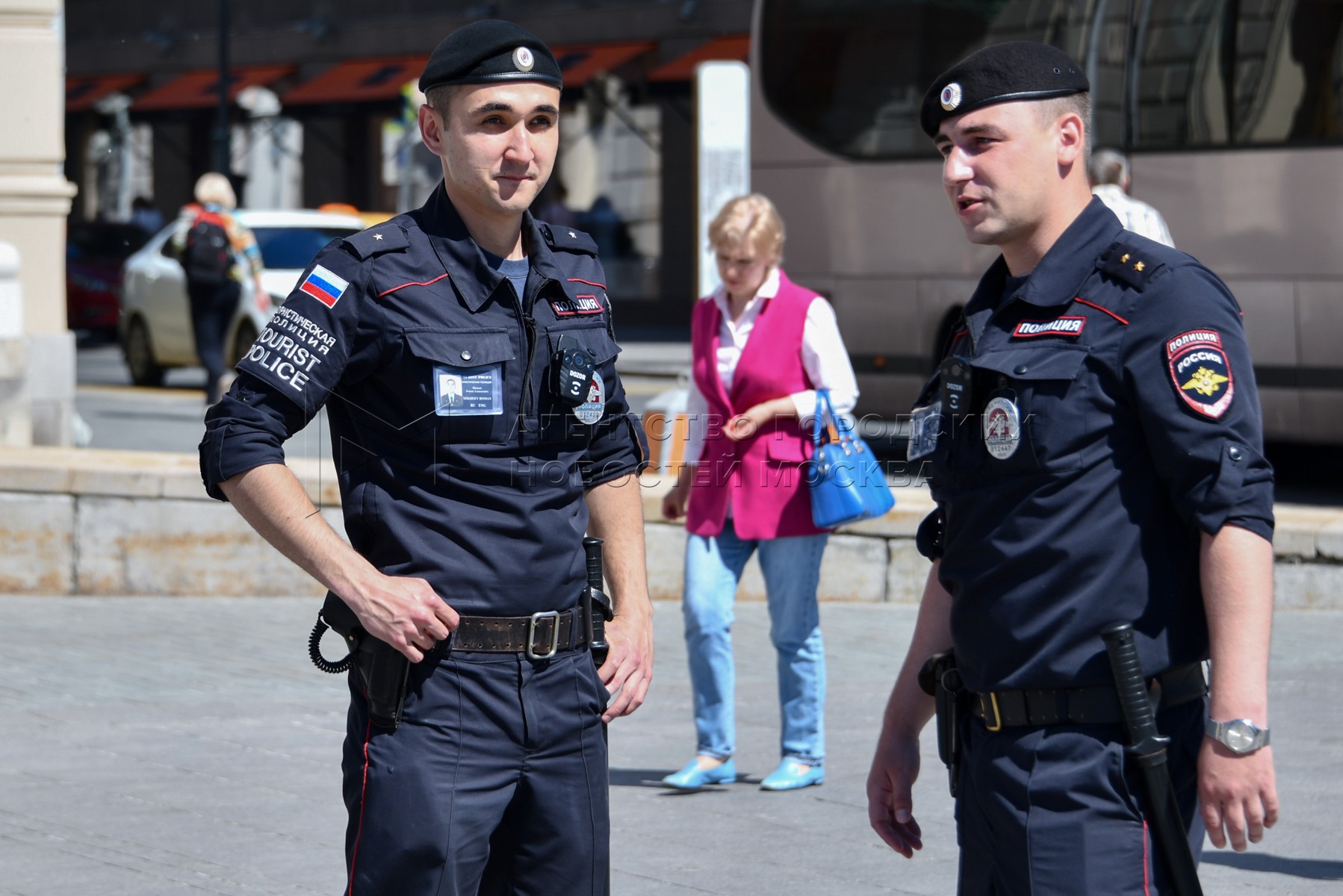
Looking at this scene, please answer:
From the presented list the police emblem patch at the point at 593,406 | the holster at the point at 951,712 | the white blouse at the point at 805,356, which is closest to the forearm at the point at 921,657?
the holster at the point at 951,712

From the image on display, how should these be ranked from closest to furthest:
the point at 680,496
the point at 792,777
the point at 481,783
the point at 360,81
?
1. the point at 481,783
2. the point at 792,777
3. the point at 680,496
4. the point at 360,81

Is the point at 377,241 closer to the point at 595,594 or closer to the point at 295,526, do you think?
the point at 295,526

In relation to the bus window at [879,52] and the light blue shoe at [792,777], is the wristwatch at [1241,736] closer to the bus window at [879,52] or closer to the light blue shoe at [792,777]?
the light blue shoe at [792,777]

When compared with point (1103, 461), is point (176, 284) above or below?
above

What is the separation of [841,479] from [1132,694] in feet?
10.0

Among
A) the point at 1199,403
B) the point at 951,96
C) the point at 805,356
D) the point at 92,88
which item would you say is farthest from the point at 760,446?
the point at 92,88

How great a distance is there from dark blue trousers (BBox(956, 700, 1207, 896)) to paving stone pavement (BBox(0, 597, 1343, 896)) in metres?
2.02

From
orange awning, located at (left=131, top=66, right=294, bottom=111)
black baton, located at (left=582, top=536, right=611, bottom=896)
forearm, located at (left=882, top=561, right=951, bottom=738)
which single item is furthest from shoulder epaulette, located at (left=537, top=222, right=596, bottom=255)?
orange awning, located at (left=131, top=66, right=294, bottom=111)

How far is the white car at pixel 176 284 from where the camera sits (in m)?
17.5

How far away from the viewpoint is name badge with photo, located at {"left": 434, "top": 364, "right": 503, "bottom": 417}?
9.71 ft

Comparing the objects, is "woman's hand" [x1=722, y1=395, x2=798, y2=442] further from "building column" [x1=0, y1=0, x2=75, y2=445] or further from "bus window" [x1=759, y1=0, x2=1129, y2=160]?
"building column" [x1=0, y1=0, x2=75, y2=445]

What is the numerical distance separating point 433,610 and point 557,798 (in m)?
0.41

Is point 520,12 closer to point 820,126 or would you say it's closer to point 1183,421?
point 820,126

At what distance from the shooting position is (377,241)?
9.86 feet
